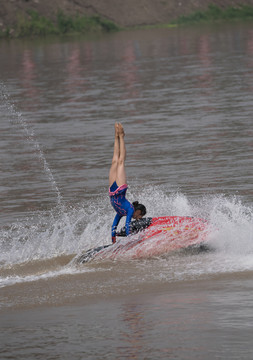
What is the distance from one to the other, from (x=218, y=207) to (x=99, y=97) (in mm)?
18771

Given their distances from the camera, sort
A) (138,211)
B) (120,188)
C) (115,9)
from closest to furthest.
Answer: (120,188) < (138,211) < (115,9)

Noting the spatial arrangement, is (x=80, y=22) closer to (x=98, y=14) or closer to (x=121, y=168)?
(x=98, y=14)

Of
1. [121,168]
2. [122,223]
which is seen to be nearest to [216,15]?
[122,223]

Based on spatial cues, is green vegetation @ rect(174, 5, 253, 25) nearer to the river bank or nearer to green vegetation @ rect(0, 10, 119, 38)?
the river bank

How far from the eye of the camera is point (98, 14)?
8538 cm

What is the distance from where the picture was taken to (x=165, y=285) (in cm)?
1056

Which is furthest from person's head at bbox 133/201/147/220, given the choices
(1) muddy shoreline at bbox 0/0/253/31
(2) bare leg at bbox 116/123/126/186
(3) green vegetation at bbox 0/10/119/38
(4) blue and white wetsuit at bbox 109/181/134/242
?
(1) muddy shoreline at bbox 0/0/253/31

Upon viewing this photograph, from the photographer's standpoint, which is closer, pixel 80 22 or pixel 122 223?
pixel 122 223

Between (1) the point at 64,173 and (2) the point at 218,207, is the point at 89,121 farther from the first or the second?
(2) the point at 218,207

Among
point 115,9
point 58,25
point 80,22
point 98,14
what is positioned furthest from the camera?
point 115,9

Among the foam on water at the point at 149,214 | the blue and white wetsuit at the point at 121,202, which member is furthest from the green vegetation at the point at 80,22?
the blue and white wetsuit at the point at 121,202

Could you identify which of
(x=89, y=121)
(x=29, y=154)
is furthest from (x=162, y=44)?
(x=29, y=154)

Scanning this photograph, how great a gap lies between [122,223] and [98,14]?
2916 inches

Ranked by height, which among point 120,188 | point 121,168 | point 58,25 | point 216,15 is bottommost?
point 120,188
